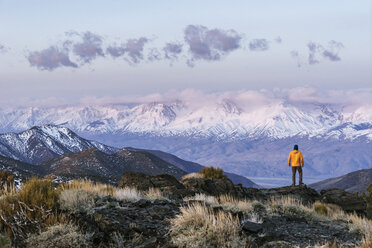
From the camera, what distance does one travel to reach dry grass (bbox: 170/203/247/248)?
9875 millimetres

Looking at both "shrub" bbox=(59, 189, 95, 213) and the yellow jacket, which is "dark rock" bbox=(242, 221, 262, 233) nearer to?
"shrub" bbox=(59, 189, 95, 213)

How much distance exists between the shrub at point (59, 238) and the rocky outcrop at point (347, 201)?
2183cm

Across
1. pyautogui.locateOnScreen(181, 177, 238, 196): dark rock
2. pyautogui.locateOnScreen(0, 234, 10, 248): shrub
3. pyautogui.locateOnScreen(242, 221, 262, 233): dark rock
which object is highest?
pyautogui.locateOnScreen(0, 234, 10, 248): shrub

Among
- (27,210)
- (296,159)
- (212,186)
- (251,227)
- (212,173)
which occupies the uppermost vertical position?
(27,210)

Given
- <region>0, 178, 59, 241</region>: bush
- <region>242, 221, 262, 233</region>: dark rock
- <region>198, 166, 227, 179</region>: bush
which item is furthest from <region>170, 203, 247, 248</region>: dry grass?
<region>198, 166, 227, 179</region>: bush

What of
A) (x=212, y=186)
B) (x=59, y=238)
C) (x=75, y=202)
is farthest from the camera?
(x=212, y=186)

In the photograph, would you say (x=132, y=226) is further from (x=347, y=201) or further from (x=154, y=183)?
(x=347, y=201)

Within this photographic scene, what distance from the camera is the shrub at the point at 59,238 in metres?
9.52

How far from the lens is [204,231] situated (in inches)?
399

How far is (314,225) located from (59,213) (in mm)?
8024

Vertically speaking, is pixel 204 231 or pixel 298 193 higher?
pixel 204 231

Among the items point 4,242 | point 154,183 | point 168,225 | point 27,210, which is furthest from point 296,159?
point 4,242

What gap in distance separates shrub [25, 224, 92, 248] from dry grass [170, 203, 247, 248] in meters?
2.13

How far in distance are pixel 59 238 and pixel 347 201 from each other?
23489mm
